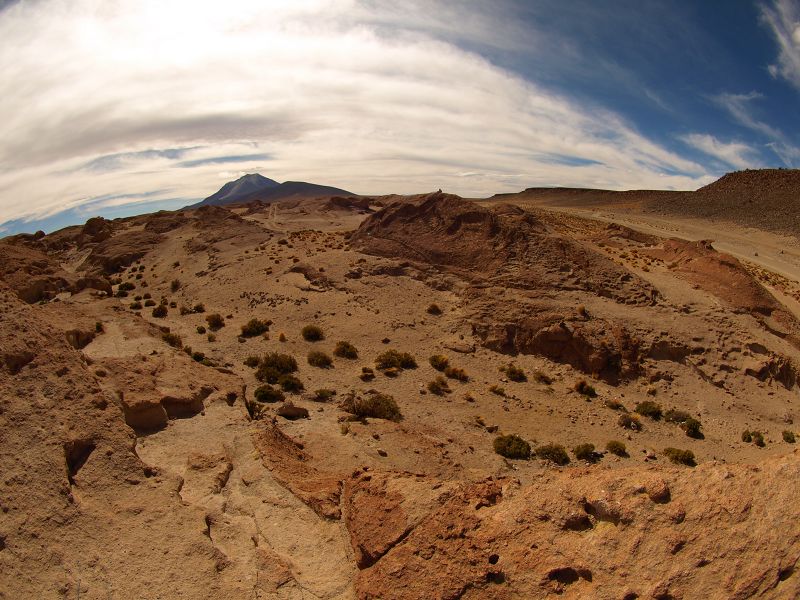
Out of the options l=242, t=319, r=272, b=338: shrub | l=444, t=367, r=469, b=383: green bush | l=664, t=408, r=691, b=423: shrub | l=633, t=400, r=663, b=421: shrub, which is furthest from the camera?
l=242, t=319, r=272, b=338: shrub

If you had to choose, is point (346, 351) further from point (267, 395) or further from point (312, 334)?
point (267, 395)

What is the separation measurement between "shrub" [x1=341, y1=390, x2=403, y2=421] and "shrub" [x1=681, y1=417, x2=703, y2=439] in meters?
9.43

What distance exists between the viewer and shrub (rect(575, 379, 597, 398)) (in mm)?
17797

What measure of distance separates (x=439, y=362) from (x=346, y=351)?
3.95 m

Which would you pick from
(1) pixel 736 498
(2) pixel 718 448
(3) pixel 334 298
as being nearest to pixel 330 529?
(1) pixel 736 498

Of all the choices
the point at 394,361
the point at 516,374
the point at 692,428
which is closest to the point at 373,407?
the point at 394,361

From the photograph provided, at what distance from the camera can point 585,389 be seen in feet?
58.9

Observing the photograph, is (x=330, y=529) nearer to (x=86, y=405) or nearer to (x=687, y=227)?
(x=86, y=405)

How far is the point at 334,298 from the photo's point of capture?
83.5 ft

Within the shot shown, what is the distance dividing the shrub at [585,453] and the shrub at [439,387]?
510 centimetres

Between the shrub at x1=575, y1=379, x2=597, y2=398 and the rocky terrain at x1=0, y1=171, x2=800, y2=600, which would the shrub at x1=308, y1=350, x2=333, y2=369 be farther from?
the shrub at x1=575, y1=379, x2=597, y2=398

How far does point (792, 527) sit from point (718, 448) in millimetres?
12144

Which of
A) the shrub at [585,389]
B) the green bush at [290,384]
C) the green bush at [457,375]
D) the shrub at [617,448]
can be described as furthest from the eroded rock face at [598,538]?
the shrub at [585,389]

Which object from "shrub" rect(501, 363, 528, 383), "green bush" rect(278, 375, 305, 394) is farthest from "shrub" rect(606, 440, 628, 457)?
"green bush" rect(278, 375, 305, 394)
